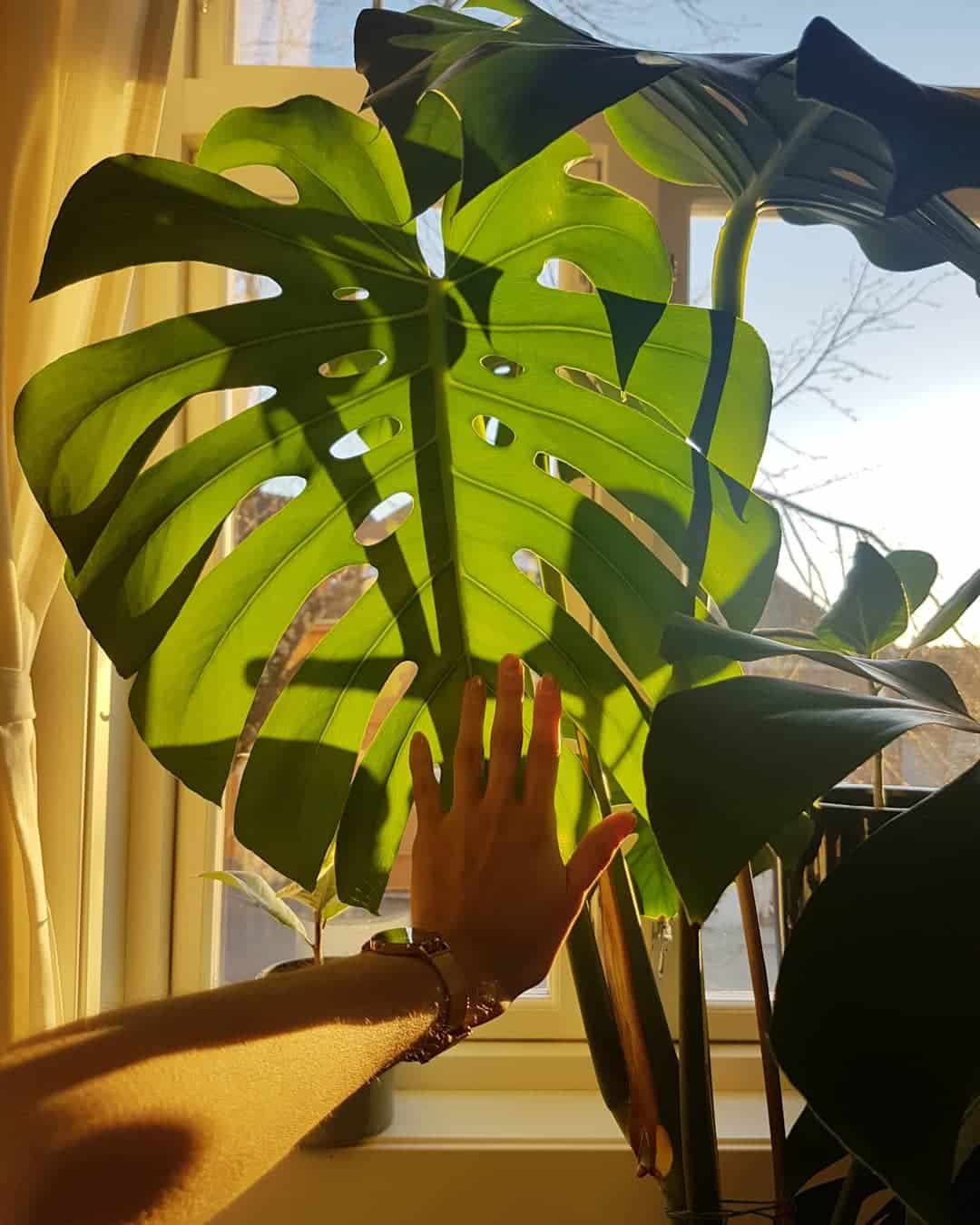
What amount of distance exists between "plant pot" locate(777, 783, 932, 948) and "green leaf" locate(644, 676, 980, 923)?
2.18 feet

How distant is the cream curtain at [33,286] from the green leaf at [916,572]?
0.82m

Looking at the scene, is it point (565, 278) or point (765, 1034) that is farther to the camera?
point (565, 278)

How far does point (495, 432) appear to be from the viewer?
0.90m

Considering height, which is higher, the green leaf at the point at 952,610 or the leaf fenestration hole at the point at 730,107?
the leaf fenestration hole at the point at 730,107

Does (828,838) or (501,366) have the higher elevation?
(501,366)

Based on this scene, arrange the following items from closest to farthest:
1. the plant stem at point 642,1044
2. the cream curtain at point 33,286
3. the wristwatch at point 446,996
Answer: the wristwatch at point 446,996
the plant stem at point 642,1044
the cream curtain at point 33,286

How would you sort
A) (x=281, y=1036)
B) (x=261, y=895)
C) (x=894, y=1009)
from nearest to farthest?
1. (x=894, y=1009)
2. (x=281, y=1036)
3. (x=261, y=895)

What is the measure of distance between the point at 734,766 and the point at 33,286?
925mm

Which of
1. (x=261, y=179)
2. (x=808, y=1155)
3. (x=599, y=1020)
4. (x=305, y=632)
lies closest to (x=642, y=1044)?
(x=599, y=1020)

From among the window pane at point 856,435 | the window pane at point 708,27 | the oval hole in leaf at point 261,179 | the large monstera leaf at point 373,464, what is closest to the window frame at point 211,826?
the oval hole in leaf at point 261,179

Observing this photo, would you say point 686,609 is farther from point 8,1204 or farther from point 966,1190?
point 8,1204

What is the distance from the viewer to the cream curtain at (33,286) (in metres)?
0.96

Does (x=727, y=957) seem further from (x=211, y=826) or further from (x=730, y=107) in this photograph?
(x=730, y=107)

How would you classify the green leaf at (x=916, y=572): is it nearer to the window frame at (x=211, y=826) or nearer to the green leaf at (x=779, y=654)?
the green leaf at (x=779, y=654)
